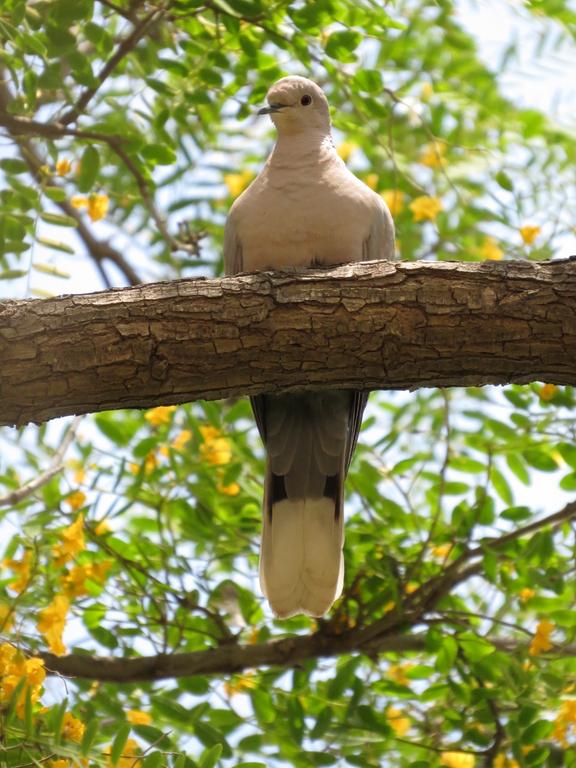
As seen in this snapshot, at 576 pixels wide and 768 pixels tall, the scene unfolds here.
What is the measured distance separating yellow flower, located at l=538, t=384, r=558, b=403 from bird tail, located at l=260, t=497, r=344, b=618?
767 millimetres

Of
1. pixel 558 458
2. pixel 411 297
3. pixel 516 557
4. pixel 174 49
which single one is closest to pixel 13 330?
pixel 411 297

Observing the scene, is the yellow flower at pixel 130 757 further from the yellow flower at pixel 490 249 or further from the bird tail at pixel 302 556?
the yellow flower at pixel 490 249

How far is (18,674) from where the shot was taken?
2.71 metres

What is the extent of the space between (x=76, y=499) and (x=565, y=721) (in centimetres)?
161

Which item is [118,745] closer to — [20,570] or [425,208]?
[20,570]

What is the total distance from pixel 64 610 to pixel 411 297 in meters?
1.29

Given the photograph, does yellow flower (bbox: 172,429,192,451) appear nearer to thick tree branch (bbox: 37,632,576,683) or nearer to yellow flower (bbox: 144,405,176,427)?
yellow flower (bbox: 144,405,176,427)

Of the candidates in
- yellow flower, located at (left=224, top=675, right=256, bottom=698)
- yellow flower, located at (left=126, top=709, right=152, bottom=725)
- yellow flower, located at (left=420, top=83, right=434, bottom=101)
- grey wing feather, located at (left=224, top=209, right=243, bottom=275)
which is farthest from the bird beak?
yellow flower, located at (left=126, top=709, right=152, bottom=725)

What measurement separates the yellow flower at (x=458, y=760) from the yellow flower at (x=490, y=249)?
7.08 feet

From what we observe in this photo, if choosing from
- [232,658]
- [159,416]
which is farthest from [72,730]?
[159,416]

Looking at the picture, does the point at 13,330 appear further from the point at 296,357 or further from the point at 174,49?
the point at 174,49

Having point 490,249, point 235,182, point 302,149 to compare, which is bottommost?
point 302,149

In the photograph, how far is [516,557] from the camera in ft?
11.8

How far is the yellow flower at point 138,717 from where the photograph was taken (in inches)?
129
